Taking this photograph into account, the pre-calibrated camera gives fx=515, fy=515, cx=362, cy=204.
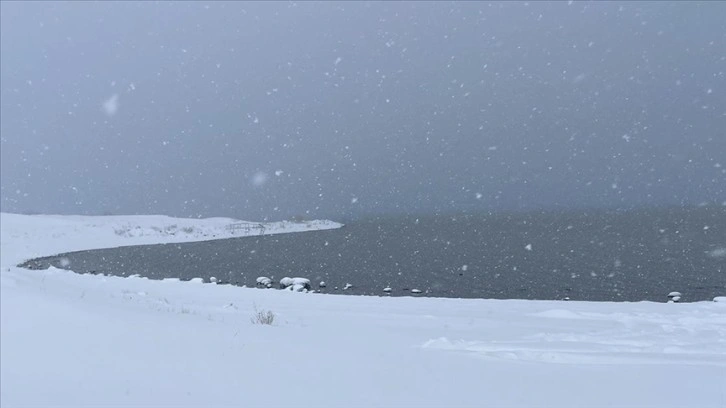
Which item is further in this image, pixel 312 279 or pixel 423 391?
pixel 312 279

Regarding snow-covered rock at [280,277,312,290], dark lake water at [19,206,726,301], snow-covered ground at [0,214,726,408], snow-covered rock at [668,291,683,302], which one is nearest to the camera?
snow-covered ground at [0,214,726,408]

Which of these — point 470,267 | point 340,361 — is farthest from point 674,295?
point 340,361

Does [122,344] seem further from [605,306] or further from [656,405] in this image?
[605,306]

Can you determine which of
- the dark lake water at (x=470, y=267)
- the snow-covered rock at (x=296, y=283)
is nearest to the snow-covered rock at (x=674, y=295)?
the dark lake water at (x=470, y=267)

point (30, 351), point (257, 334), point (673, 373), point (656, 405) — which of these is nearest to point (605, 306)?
point (673, 373)

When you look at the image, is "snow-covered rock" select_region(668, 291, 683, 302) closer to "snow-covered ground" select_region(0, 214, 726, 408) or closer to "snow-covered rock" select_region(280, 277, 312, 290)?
"snow-covered ground" select_region(0, 214, 726, 408)

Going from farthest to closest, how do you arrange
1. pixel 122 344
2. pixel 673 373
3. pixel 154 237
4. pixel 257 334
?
pixel 154 237 → pixel 257 334 → pixel 673 373 → pixel 122 344

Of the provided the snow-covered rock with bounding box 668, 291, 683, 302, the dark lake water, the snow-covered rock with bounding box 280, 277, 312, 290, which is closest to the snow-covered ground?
the snow-covered rock with bounding box 668, 291, 683, 302

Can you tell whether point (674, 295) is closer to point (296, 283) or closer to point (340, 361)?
point (296, 283)

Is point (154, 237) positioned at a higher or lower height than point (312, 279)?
higher

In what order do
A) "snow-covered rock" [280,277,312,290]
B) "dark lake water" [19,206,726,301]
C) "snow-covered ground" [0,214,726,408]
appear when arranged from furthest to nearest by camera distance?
"dark lake water" [19,206,726,301], "snow-covered rock" [280,277,312,290], "snow-covered ground" [0,214,726,408]

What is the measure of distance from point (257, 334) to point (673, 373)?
18.8ft

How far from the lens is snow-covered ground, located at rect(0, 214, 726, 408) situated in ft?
16.9

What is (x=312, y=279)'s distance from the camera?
30.5 meters
